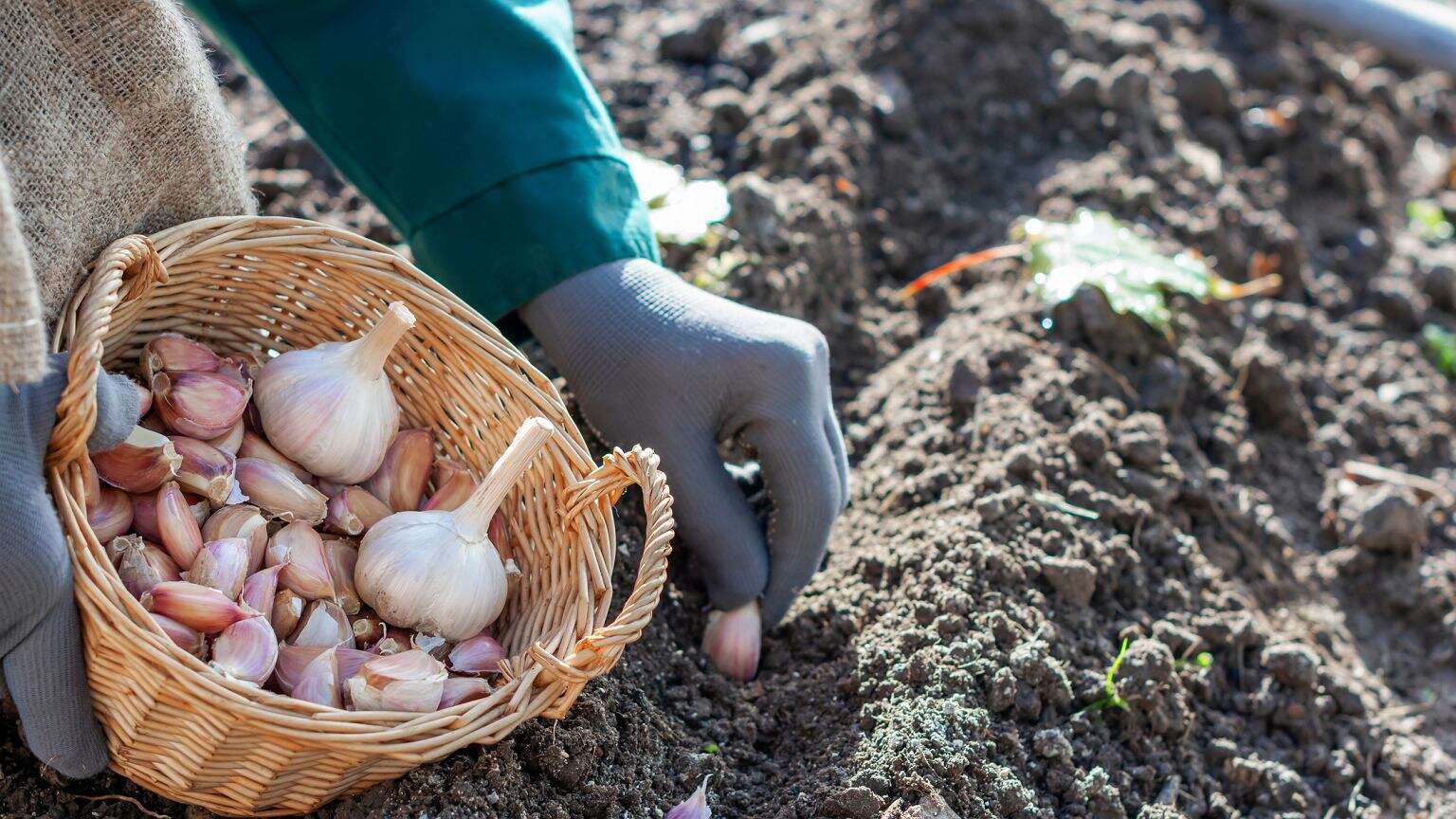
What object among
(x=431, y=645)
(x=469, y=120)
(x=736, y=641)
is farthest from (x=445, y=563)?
(x=469, y=120)

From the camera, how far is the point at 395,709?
55.9 inches

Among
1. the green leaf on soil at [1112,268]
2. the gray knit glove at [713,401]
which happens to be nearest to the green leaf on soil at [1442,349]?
the green leaf on soil at [1112,268]

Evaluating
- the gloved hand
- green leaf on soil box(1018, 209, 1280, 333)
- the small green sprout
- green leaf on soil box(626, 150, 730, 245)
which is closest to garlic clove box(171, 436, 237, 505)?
the gloved hand

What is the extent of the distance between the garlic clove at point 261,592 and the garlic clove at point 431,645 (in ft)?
0.55

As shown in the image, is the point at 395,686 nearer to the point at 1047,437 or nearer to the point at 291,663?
the point at 291,663

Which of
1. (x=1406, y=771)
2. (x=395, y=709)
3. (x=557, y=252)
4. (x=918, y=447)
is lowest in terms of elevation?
(x=1406, y=771)

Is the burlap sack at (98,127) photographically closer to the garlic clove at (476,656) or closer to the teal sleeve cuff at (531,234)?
the teal sleeve cuff at (531,234)

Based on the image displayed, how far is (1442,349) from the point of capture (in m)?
3.02

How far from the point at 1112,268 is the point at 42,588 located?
75.9 inches

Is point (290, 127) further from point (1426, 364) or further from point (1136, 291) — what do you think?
point (1426, 364)

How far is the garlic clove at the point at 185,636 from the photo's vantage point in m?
1.38

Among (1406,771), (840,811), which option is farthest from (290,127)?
(1406,771)

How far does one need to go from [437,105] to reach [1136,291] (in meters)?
1.34

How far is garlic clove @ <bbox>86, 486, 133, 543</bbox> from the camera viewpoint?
57.0 inches
